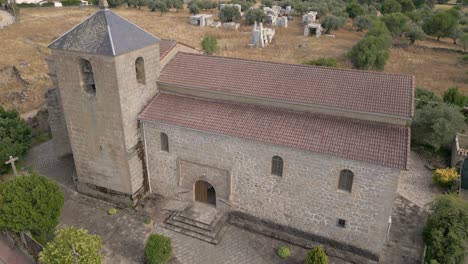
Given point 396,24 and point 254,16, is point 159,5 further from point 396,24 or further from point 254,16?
point 396,24

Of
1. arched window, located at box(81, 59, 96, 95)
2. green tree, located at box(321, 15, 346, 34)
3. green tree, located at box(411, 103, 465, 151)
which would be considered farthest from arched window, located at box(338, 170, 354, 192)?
green tree, located at box(321, 15, 346, 34)

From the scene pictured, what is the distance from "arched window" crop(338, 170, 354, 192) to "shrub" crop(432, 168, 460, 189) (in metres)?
9.42

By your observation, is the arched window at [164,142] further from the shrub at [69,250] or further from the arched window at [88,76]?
the shrub at [69,250]

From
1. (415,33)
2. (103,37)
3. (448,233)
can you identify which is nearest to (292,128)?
(448,233)

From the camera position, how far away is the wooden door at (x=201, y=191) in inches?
731

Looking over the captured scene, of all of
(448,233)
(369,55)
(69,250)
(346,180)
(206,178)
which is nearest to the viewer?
(69,250)

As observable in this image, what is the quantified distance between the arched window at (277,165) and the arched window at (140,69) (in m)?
7.84

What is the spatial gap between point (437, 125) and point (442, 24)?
46.0m

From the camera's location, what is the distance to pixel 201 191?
18.7 m

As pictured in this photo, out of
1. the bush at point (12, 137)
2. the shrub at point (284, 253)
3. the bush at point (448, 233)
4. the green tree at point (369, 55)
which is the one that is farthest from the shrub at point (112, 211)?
the green tree at point (369, 55)

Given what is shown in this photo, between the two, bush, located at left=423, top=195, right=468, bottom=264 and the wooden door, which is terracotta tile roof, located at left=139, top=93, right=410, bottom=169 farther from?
bush, located at left=423, top=195, right=468, bottom=264

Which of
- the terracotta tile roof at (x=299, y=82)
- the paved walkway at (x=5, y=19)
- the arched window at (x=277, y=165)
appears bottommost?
the arched window at (x=277, y=165)

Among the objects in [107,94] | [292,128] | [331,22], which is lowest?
[331,22]

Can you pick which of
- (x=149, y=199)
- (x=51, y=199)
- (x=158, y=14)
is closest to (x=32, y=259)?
(x=51, y=199)
